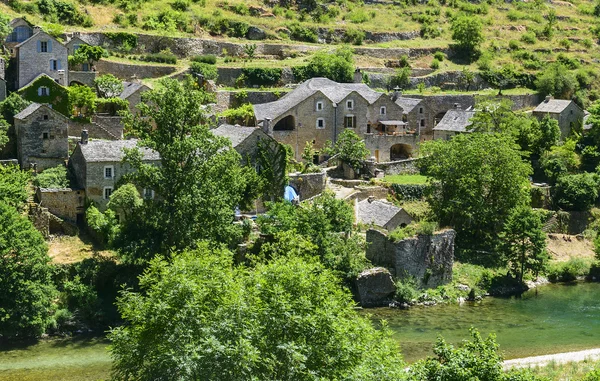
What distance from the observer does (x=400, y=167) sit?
62.3m

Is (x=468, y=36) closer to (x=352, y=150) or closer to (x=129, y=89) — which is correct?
(x=352, y=150)

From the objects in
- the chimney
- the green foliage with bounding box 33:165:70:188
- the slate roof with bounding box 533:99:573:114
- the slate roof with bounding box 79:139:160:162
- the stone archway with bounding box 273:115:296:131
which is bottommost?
the green foliage with bounding box 33:165:70:188

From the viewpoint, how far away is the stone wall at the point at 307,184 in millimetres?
55938

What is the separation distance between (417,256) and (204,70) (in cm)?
2777

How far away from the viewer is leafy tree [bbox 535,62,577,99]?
79438mm

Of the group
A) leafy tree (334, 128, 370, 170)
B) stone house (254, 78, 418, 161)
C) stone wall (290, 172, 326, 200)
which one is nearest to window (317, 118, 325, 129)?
stone house (254, 78, 418, 161)

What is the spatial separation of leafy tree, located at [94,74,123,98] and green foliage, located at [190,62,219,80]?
29.1ft

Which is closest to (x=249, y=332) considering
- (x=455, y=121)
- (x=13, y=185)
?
(x=13, y=185)

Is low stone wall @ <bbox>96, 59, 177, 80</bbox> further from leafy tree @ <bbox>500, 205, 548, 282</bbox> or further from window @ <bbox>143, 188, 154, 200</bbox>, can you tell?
leafy tree @ <bbox>500, 205, 548, 282</bbox>

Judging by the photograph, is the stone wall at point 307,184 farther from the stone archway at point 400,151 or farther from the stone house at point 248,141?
the stone archway at point 400,151

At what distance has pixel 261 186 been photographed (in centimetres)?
5316

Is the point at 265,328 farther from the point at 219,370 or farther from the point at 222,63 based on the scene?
the point at 222,63

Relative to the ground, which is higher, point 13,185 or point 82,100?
point 82,100

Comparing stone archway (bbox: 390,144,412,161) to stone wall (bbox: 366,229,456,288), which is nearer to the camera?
stone wall (bbox: 366,229,456,288)
